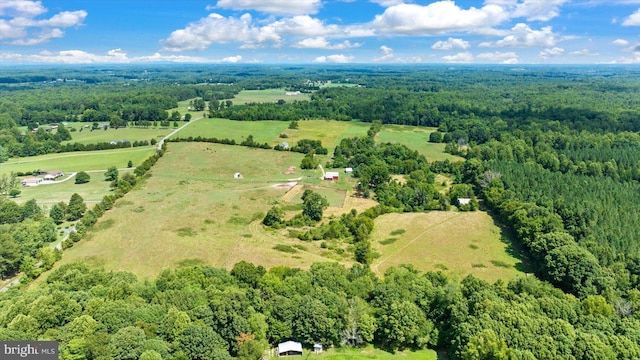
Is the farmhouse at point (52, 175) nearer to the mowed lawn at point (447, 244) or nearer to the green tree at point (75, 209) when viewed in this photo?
the green tree at point (75, 209)

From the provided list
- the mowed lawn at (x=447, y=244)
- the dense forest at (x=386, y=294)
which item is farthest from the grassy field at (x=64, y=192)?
the mowed lawn at (x=447, y=244)

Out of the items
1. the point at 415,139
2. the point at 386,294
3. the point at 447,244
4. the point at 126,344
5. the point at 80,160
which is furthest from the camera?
the point at 415,139

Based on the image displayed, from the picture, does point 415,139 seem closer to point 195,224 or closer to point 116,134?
point 195,224

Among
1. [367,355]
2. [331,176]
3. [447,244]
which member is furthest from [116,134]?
[367,355]

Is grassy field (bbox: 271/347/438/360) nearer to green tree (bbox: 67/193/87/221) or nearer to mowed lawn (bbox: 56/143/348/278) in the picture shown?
mowed lawn (bbox: 56/143/348/278)

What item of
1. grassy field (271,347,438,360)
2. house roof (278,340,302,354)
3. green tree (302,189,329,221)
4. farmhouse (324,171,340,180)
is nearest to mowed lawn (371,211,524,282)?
green tree (302,189,329,221)

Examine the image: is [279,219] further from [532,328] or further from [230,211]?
[532,328]
